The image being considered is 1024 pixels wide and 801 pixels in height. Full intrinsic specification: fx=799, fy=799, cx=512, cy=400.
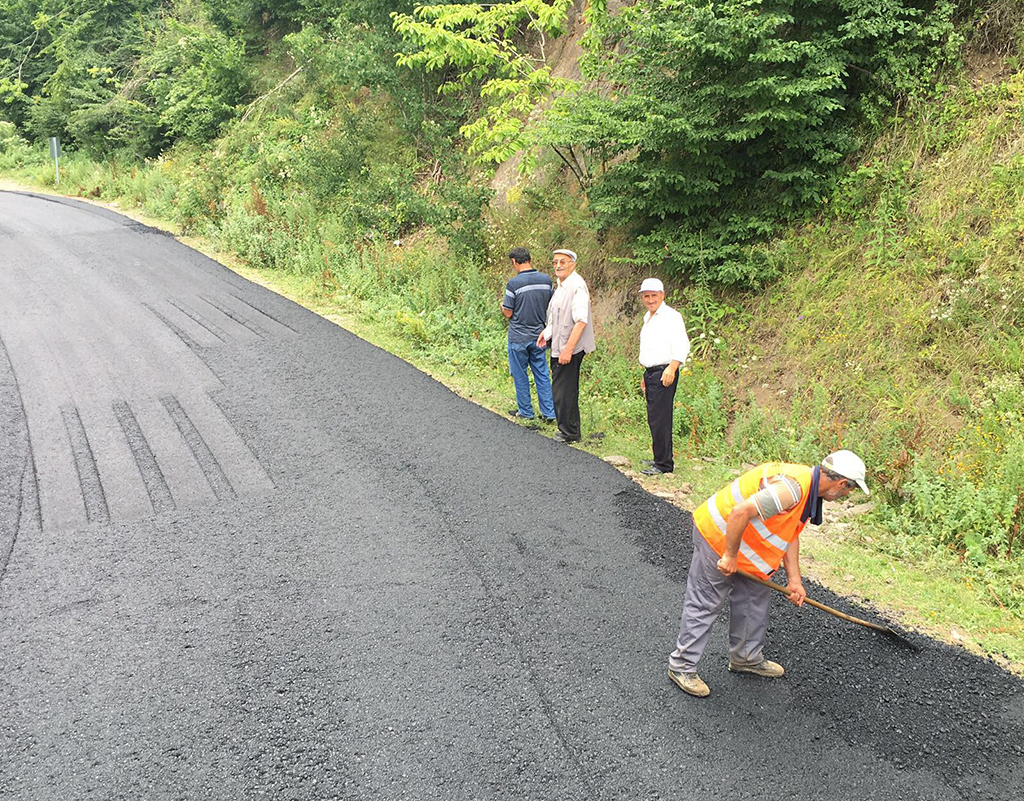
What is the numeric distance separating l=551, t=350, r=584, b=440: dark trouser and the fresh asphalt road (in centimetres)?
44

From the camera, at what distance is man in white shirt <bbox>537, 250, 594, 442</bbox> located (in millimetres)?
7805

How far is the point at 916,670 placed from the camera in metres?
4.62

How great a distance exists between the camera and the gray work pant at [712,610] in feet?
14.5

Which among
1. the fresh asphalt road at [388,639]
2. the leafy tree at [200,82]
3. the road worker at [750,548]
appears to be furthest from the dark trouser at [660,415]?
the leafy tree at [200,82]

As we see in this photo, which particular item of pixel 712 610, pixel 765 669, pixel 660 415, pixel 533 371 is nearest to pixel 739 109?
pixel 533 371

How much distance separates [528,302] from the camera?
8.25m

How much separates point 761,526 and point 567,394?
12.9ft

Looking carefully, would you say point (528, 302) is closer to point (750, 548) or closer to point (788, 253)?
point (788, 253)

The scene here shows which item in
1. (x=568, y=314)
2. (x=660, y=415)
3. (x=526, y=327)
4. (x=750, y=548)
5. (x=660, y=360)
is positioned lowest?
(x=750, y=548)

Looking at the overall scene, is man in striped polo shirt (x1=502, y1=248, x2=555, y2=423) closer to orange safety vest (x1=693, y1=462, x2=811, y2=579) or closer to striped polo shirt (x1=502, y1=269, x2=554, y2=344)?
striped polo shirt (x1=502, y1=269, x2=554, y2=344)

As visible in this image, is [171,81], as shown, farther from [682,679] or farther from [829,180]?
[682,679]

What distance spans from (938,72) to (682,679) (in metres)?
7.59


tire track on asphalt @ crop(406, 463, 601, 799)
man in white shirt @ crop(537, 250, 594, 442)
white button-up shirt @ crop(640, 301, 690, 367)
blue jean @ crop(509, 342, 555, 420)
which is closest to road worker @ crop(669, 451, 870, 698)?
tire track on asphalt @ crop(406, 463, 601, 799)

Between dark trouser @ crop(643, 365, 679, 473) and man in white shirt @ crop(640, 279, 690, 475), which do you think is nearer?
man in white shirt @ crop(640, 279, 690, 475)
